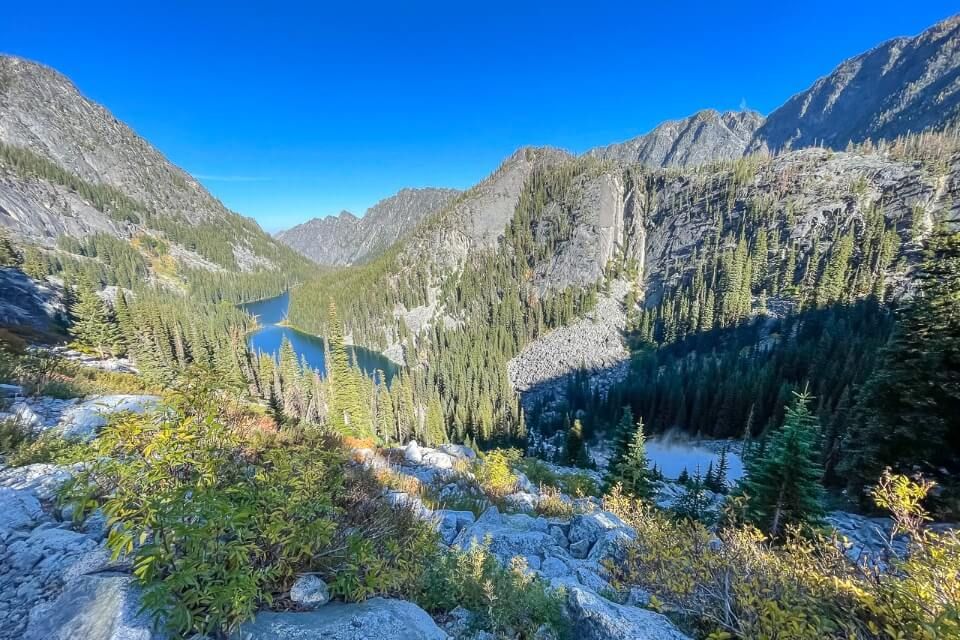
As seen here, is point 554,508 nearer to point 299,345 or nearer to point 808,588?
point 808,588

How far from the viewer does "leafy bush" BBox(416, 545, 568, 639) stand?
414cm

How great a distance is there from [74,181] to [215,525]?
22755 centimetres

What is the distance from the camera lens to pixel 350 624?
11.3 feet

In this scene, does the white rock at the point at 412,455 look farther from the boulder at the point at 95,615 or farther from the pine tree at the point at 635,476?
the boulder at the point at 95,615

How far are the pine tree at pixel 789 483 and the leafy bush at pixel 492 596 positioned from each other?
11.3 m

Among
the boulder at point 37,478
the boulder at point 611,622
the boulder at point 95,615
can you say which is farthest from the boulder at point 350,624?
the boulder at point 37,478

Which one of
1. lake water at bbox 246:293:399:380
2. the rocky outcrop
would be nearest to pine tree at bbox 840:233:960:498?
the rocky outcrop

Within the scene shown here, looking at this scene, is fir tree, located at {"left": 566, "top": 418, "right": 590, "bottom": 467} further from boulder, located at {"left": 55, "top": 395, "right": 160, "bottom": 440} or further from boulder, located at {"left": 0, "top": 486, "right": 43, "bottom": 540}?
boulder, located at {"left": 0, "top": 486, "right": 43, "bottom": 540}

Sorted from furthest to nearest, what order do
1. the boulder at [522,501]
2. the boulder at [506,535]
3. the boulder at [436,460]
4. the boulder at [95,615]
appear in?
1. the boulder at [436,460]
2. the boulder at [522,501]
3. the boulder at [506,535]
4. the boulder at [95,615]

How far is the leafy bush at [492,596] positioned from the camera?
13.6 feet

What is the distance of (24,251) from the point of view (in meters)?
89.4

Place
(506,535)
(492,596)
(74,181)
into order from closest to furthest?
(492,596)
(506,535)
(74,181)

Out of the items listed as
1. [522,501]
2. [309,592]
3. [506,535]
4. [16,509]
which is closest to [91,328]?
[16,509]

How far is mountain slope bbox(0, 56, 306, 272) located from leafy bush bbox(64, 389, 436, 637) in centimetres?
17452
